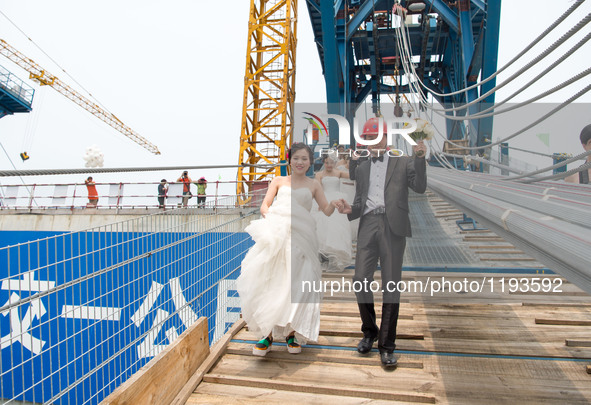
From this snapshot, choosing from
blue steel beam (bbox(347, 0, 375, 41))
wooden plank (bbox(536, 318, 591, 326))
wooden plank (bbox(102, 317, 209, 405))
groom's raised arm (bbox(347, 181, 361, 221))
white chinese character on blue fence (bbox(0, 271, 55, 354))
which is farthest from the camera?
blue steel beam (bbox(347, 0, 375, 41))

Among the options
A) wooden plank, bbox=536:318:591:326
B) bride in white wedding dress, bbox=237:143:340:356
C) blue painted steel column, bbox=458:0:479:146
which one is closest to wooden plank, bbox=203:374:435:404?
bride in white wedding dress, bbox=237:143:340:356

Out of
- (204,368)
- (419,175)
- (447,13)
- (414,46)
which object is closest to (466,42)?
(447,13)

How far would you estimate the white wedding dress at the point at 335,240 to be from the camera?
486cm

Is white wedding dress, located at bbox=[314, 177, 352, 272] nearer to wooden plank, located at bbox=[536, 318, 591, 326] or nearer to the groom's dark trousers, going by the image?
the groom's dark trousers

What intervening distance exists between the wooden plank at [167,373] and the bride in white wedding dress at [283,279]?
0.37m

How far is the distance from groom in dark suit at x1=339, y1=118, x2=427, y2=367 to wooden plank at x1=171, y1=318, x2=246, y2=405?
103cm

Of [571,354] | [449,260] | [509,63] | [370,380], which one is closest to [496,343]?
[571,354]

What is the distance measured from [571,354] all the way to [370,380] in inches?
54.0

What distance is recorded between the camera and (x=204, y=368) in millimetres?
2609

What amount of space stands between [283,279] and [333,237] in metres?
2.33

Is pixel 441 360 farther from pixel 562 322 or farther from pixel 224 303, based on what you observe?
pixel 224 303

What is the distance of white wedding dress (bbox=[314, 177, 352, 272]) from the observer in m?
4.86

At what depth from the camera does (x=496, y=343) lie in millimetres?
2766

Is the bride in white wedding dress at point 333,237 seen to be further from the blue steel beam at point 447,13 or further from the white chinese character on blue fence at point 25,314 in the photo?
the blue steel beam at point 447,13
